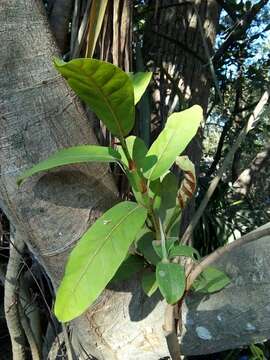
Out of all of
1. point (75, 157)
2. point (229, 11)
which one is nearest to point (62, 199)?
point (75, 157)

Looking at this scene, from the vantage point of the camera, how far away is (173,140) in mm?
737

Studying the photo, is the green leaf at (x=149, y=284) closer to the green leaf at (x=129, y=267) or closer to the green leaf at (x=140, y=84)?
the green leaf at (x=129, y=267)

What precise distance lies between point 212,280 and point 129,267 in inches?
5.4

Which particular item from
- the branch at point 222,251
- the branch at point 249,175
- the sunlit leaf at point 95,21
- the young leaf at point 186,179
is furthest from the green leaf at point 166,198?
the branch at point 249,175

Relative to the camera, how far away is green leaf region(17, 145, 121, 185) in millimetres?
677

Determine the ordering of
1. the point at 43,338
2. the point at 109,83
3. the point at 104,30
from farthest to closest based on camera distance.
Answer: the point at 43,338
the point at 104,30
the point at 109,83

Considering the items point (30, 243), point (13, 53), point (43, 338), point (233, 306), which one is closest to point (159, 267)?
point (233, 306)

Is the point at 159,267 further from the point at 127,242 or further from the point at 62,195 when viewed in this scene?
the point at 62,195

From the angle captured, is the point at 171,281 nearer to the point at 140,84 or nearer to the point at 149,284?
the point at 149,284

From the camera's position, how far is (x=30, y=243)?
82cm

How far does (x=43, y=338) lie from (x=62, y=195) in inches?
32.5

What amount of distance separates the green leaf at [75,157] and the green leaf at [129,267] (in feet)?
0.60

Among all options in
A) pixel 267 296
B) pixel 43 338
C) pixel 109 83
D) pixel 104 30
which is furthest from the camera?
pixel 43 338

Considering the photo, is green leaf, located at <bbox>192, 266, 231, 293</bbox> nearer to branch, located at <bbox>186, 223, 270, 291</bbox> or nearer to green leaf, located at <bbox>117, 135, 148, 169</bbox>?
branch, located at <bbox>186, 223, 270, 291</bbox>
